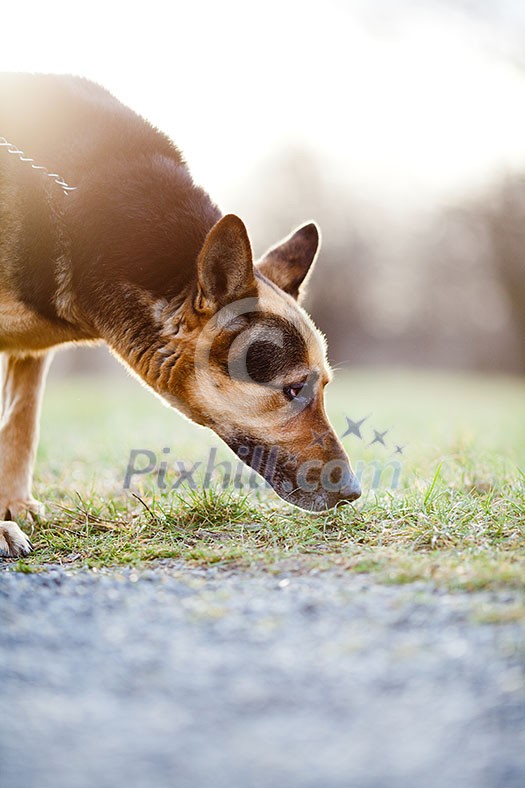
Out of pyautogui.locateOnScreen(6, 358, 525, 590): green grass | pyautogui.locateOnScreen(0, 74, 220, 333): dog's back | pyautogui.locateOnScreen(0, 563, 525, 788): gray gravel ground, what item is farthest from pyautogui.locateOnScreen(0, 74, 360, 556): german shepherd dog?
pyautogui.locateOnScreen(0, 563, 525, 788): gray gravel ground

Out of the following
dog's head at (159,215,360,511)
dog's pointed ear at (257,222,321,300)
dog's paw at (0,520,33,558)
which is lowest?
dog's paw at (0,520,33,558)

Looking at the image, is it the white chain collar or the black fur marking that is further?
the white chain collar

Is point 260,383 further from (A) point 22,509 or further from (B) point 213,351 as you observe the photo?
(A) point 22,509

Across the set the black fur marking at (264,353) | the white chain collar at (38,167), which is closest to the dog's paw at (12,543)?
the black fur marking at (264,353)

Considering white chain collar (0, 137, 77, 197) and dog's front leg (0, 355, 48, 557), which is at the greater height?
white chain collar (0, 137, 77, 197)

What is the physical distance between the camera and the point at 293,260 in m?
4.31

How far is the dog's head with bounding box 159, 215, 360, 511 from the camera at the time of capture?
361 cm

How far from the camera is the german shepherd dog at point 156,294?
11.9 ft

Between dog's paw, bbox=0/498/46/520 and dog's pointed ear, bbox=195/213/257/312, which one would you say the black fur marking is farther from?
dog's paw, bbox=0/498/46/520

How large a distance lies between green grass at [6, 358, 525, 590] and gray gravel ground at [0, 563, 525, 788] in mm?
323

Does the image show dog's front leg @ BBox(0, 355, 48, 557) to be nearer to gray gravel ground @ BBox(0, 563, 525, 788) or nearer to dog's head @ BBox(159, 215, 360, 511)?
dog's head @ BBox(159, 215, 360, 511)

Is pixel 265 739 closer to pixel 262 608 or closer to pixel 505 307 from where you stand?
pixel 262 608

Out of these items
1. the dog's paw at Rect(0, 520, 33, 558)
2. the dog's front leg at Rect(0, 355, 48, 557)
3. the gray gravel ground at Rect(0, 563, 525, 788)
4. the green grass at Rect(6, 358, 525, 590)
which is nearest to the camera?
the gray gravel ground at Rect(0, 563, 525, 788)

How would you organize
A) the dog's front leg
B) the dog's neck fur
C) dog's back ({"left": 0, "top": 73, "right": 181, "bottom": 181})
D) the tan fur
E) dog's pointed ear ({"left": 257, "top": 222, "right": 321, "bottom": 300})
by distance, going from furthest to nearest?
dog's pointed ear ({"left": 257, "top": 222, "right": 321, "bottom": 300}) → the dog's front leg → dog's back ({"left": 0, "top": 73, "right": 181, "bottom": 181}) → the dog's neck fur → the tan fur
